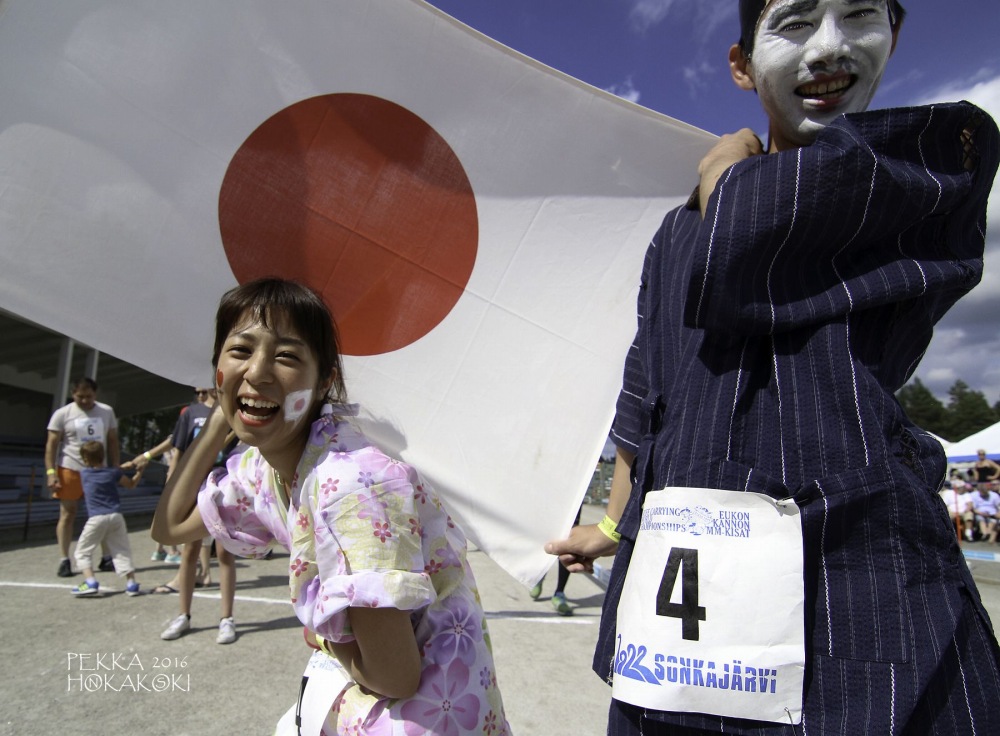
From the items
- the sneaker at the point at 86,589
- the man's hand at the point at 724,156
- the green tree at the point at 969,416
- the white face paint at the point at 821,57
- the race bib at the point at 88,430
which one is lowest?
the sneaker at the point at 86,589

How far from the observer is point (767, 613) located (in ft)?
2.53

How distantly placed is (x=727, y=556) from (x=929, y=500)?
259 mm

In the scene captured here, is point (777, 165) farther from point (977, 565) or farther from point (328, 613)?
point (977, 565)

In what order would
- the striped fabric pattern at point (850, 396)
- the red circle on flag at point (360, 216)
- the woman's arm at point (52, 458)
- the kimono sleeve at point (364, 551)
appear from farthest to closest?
the woman's arm at point (52, 458) → the red circle on flag at point (360, 216) → the kimono sleeve at point (364, 551) → the striped fabric pattern at point (850, 396)

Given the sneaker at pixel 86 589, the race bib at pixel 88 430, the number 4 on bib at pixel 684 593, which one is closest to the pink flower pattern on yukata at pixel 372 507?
the number 4 on bib at pixel 684 593

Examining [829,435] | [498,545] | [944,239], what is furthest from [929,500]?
[498,545]

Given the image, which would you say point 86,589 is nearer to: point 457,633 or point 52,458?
point 52,458

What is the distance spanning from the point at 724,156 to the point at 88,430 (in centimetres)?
574

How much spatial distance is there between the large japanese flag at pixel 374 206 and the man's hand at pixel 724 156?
0.70 m

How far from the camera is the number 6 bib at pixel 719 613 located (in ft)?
2.51

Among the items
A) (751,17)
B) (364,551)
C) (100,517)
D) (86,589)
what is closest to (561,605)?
(86,589)

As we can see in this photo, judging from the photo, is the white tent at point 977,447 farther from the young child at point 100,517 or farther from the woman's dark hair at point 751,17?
the woman's dark hair at point 751,17

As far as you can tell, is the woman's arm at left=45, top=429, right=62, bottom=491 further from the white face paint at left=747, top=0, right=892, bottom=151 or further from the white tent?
the white tent

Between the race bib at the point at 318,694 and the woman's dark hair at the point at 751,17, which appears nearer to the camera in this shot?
the woman's dark hair at the point at 751,17
